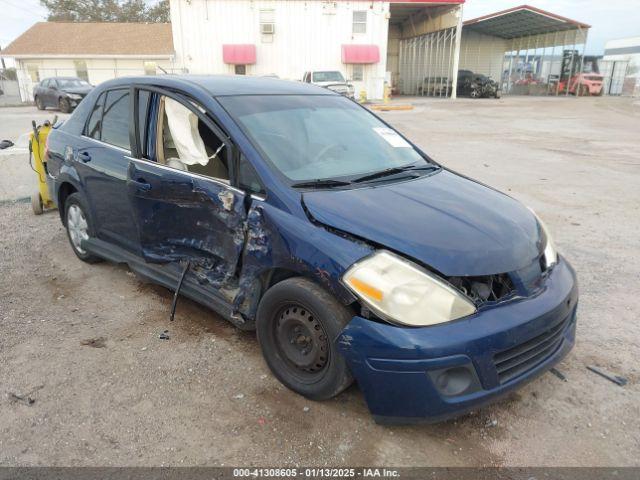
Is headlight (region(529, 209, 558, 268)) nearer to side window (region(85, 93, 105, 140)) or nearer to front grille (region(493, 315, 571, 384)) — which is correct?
front grille (region(493, 315, 571, 384))

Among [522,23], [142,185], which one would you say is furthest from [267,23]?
[142,185]

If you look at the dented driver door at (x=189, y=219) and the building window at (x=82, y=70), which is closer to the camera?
the dented driver door at (x=189, y=219)

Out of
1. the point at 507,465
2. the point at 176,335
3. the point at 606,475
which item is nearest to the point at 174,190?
the point at 176,335

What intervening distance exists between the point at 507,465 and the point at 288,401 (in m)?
1.18

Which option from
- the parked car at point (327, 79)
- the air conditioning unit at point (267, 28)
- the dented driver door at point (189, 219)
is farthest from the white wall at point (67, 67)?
the dented driver door at point (189, 219)

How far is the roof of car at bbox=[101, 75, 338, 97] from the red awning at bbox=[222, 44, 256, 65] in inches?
1087

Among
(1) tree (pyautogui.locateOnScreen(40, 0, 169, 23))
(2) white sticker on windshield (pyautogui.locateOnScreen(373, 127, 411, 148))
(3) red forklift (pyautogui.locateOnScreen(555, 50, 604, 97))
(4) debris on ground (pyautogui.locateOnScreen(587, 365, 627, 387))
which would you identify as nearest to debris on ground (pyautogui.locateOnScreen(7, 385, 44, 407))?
(2) white sticker on windshield (pyautogui.locateOnScreen(373, 127, 411, 148))

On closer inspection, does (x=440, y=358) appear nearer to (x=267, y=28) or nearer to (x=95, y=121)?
(x=95, y=121)

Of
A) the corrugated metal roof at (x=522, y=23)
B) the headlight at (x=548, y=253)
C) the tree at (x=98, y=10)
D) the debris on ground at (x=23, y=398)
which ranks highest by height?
the tree at (x=98, y=10)

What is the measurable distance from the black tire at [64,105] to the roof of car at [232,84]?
2113 cm

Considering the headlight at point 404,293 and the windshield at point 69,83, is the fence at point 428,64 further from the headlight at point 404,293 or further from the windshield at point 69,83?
the headlight at point 404,293

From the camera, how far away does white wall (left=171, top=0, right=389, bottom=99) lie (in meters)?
29.6

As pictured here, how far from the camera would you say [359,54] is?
3117cm

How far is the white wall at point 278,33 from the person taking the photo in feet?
97.2
